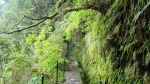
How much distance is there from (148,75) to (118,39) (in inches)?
59.9

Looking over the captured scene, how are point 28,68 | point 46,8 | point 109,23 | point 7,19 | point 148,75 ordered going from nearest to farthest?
point 148,75 < point 109,23 < point 28,68 < point 46,8 < point 7,19

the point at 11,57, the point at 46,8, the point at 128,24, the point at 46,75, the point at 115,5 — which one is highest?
the point at 46,8

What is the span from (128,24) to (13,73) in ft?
21.4

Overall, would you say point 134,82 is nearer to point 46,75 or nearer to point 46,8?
point 46,75

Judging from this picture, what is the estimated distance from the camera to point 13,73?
952cm

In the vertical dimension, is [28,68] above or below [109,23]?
below

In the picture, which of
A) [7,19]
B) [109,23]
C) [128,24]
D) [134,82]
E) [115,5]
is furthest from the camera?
[7,19]

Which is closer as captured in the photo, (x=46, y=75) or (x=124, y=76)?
(x=124, y=76)

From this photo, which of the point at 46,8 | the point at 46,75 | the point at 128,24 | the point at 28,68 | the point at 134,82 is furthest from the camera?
the point at 46,8

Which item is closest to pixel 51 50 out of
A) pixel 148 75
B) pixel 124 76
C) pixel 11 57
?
pixel 11 57

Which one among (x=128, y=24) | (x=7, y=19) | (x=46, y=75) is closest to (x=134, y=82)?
(x=128, y=24)

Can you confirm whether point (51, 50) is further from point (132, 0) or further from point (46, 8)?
point (132, 0)

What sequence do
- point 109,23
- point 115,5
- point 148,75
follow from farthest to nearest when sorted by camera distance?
point 109,23 < point 115,5 < point 148,75

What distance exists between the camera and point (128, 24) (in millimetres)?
4410
